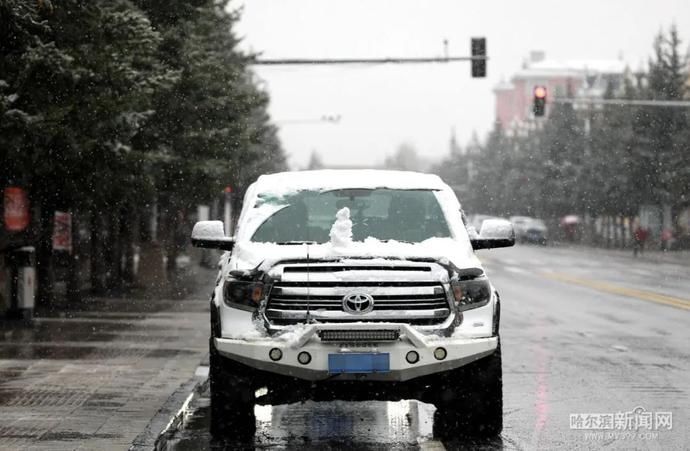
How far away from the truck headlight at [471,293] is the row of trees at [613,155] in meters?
51.7

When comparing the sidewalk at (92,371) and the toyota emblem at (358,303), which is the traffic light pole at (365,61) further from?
the toyota emblem at (358,303)

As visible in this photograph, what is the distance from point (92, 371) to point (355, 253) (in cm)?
504

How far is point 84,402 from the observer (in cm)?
1071

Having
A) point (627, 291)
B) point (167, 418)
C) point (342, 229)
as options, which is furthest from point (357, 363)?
point (627, 291)

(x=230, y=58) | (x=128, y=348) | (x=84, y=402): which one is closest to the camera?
(x=84, y=402)

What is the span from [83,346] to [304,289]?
300 inches

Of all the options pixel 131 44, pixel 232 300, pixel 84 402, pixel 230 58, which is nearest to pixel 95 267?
pixel 230 58

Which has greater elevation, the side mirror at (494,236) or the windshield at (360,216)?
the windshield at (360,216)

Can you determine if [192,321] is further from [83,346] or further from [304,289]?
[304,289]

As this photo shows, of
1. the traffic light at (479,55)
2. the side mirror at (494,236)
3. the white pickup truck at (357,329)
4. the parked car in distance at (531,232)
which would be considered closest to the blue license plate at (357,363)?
the white pickup truck at (357,329)

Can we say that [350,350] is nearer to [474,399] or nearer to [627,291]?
[474,399]

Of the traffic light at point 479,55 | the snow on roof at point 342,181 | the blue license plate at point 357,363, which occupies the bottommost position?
the blue license plate at point 357,363

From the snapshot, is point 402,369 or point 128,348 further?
A: point 128,348

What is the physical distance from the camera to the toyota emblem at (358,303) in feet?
28.2
